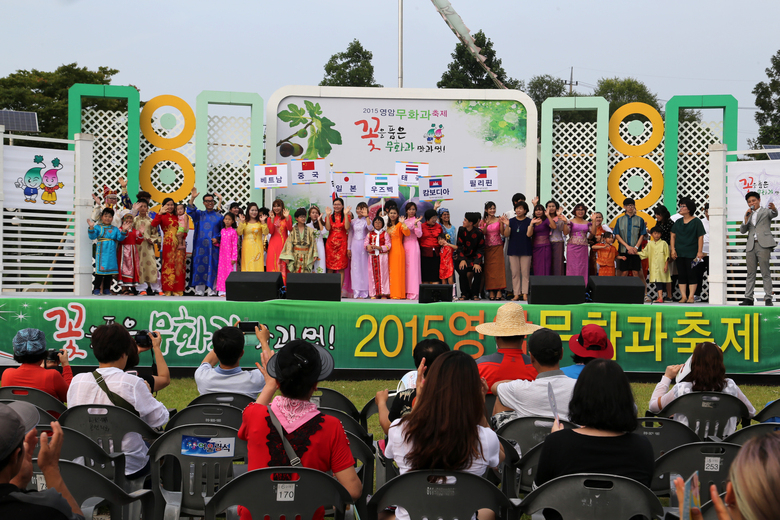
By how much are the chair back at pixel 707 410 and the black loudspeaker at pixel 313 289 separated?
141 inches

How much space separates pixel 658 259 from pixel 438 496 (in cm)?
723

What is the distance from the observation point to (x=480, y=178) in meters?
8.91

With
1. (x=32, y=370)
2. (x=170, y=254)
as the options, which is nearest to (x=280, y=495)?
(x=32, y=370)

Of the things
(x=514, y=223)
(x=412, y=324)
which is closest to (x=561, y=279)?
(x=412, y=324)

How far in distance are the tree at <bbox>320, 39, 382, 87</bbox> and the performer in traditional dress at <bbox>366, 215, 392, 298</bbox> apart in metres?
18.3

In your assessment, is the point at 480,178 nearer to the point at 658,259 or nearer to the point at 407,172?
the point at 407,172

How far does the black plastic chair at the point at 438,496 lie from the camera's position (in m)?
1.80

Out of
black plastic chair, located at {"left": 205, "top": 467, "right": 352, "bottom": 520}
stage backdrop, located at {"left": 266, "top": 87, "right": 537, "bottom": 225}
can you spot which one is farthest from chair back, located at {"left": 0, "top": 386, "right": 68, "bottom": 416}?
stage backdrop, located at {"left": 266, "top": 87, "right": 537, "bottom": 225}

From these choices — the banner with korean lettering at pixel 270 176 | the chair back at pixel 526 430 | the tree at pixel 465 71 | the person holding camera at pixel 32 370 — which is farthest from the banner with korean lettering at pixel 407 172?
the tree at pixel 465 71

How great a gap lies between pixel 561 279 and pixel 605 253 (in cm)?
271

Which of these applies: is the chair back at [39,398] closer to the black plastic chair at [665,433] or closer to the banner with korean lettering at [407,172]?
the black plastic chair at [665,433]

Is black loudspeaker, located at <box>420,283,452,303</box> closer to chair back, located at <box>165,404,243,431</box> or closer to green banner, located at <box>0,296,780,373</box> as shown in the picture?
green banner, located at <box>0,296,780,373</box>

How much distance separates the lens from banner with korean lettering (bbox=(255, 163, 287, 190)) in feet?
28.9

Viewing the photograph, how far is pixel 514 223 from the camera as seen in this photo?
8.32 metres
